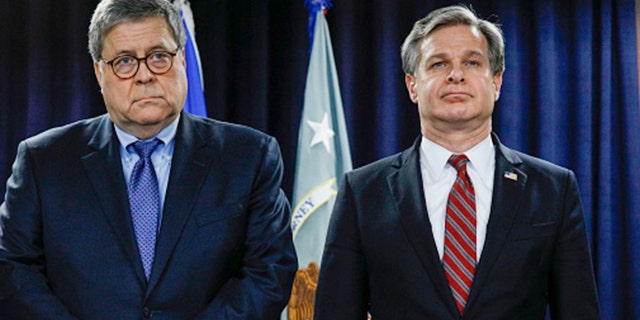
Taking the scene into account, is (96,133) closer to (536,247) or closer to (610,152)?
(536,247)

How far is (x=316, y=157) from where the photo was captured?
4.44m

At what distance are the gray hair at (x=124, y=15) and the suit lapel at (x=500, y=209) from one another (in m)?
0.97

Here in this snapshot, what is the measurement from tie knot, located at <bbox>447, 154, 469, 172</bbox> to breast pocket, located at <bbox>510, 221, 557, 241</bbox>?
0.24 meters

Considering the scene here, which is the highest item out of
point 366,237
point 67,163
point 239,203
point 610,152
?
point 67,163

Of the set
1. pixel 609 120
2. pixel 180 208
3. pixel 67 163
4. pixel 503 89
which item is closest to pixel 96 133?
pixel 67 163

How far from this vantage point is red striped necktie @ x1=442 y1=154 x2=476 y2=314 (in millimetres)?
2174

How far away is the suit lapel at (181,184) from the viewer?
2080 mm

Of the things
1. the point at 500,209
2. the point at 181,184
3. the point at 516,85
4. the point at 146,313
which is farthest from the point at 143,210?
the point at 516,85

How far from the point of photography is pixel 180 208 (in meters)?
2.12

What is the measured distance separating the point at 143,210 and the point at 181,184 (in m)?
0.12

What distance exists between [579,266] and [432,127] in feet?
1.87

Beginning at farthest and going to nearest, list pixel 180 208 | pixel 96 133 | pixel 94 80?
pixel 94 80
pixel 96 133
pixel 180 208

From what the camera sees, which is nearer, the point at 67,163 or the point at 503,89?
the point at 67,163

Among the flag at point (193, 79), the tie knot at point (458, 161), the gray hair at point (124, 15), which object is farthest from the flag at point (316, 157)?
the gray hair at point (124, 15)
